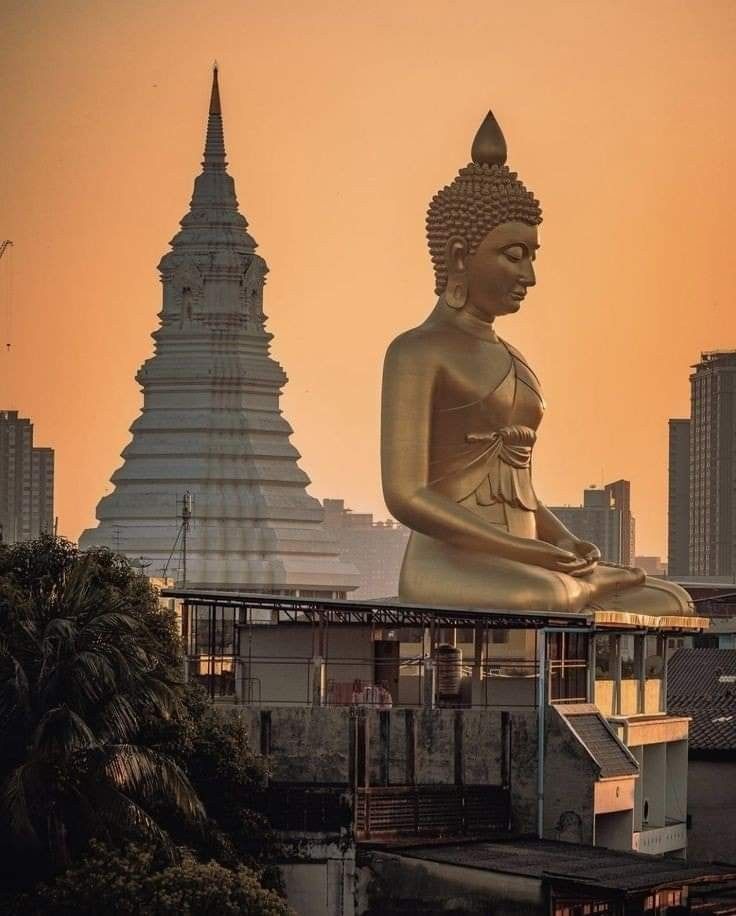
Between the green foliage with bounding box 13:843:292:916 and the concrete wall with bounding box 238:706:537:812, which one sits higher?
the concrete wall with bounding box 238:706:537:812

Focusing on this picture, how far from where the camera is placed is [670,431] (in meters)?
166

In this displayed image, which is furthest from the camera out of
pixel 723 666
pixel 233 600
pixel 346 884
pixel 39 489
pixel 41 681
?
pixel 39 489

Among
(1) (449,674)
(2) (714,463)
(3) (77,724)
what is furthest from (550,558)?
(2) (714,463)

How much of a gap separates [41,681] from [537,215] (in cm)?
1178

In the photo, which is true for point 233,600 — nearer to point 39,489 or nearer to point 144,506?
point 144,506

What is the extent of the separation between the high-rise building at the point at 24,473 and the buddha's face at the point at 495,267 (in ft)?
402

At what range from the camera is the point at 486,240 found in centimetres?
3428

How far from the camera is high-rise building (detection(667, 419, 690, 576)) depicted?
165 meters

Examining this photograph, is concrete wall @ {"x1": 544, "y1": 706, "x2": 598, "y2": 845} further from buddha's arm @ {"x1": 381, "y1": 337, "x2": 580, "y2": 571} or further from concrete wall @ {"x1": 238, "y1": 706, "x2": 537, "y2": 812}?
buddha's arm @ {"x1": 381, "y1": 337, "x2": 580, "y2": 571}

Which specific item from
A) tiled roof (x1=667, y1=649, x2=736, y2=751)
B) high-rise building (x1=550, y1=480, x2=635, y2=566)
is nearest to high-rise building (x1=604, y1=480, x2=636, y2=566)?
high-rise building (x1=550, y1=480, x2=635, y2=566)

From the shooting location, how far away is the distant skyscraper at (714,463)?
151250mm

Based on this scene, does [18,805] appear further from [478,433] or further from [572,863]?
[478,433]

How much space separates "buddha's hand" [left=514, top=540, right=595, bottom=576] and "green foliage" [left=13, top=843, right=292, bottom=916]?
9280 millimetres

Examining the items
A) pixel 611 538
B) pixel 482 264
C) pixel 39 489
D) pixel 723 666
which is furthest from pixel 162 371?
pixel 611 538
